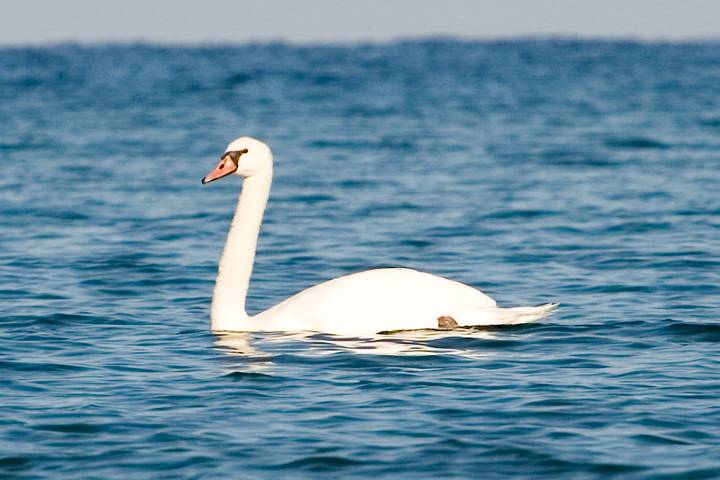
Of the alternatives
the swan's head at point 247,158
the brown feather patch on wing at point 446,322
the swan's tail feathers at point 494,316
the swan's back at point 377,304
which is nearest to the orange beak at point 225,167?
A: the swan's head at point 247,158

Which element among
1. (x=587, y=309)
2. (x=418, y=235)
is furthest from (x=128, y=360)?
(x=418, y=235)

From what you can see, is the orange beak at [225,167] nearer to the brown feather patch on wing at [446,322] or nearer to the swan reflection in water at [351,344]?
the swan reflection in water at [351,344]

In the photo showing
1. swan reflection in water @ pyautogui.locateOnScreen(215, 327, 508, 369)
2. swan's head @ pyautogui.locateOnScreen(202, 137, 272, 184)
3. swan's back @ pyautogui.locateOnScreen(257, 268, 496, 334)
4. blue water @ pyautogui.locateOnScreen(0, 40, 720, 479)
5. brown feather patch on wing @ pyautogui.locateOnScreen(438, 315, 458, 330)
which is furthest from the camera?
swan's head @ pyautogui.locateOnScreen(202, 137, 272, 184)

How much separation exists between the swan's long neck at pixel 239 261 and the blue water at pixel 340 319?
0.22 meters

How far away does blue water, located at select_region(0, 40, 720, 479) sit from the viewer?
32.3ft

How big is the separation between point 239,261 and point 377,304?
59.1 inches

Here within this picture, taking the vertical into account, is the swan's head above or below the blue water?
above

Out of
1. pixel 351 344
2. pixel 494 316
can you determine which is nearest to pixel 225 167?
pixel 351 344

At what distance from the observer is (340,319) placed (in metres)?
12.9

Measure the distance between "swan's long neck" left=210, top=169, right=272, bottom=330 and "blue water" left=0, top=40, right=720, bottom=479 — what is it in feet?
0.72

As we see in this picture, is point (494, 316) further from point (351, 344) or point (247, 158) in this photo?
point (247, 158)

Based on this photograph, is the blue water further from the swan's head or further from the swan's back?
the swan's head

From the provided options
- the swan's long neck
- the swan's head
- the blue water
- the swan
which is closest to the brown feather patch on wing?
the swan

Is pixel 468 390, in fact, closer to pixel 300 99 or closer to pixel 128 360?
pixel 128 360
